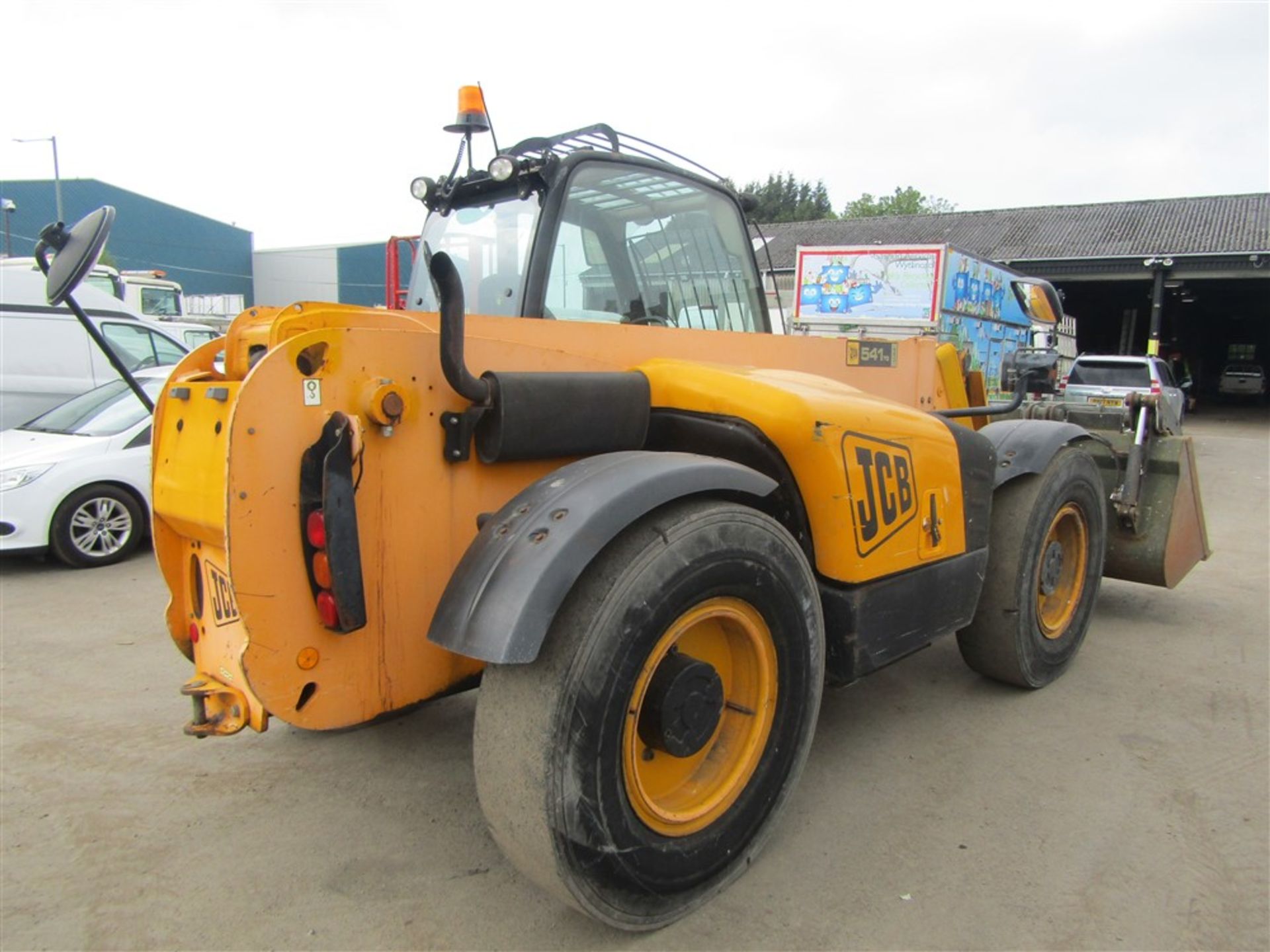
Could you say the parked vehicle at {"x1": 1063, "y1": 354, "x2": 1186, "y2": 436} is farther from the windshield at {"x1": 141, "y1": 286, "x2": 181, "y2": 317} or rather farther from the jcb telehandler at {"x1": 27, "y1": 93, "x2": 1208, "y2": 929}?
the windshield at {"x1": 141, "y1": 286, "x2": 181, "y2": 317}

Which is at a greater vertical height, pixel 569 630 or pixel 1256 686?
pixel 569 630

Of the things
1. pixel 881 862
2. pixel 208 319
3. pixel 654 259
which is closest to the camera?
pixel 881 862

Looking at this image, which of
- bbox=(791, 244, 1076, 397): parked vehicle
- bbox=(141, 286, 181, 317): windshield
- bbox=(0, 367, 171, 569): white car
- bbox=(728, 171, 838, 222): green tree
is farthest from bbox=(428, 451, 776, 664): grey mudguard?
bbox=(728, 171, 838, 222): green tree

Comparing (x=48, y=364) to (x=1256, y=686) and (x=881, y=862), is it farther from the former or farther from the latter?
(x=1256, y=686)

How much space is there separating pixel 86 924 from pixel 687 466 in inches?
83.5

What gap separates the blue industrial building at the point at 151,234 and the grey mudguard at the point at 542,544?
38.7 metres

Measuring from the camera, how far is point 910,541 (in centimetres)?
304

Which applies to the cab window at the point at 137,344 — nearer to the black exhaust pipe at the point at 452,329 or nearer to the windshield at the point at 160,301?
A: the black exhaust pipe at the point at 452,329

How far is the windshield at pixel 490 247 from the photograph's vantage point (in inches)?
123

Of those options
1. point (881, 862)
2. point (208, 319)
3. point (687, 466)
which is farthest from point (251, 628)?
point (208, 319)

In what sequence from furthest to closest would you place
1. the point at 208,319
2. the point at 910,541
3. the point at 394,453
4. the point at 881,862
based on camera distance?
the point at 208,319
the point at 910,541
the point at 881,862
the point at 394,453

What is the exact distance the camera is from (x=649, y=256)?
11.2ft

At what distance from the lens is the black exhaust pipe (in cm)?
210

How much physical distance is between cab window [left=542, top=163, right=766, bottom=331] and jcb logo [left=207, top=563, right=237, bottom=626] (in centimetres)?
134
